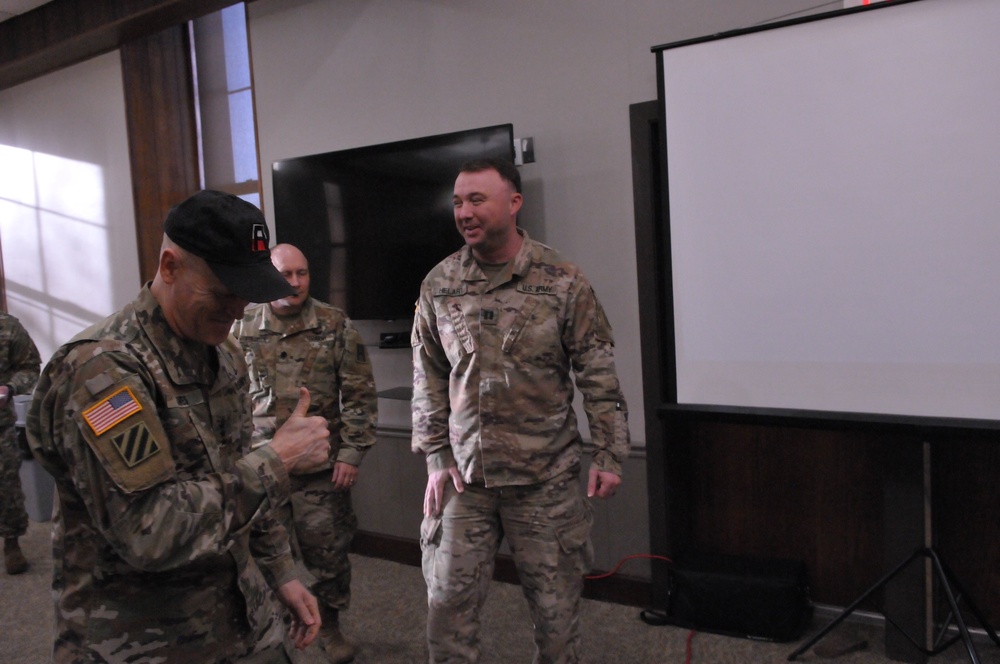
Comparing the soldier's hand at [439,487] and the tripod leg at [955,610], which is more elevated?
the soldier's hand at [439,487]

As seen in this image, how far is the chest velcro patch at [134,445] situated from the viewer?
1012 mm

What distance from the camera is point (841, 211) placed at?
219 centimetres

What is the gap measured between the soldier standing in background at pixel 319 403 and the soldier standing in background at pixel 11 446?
177cm

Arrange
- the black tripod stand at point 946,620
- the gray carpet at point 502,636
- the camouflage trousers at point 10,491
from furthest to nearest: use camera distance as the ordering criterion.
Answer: the camouflage trousers at point 10,491 < the gray carpet at point 502,636 < the black tripod stand at point 946,620

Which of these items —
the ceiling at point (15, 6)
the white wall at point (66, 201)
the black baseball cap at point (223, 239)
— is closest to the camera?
the black baseball cap at point (223, 239)

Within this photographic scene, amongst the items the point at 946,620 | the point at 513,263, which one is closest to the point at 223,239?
the point at 513,263

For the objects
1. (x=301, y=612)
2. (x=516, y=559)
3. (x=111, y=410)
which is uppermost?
(x=111, y=410)

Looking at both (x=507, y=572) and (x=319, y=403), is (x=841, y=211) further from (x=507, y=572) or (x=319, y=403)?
(x=507, y=572)

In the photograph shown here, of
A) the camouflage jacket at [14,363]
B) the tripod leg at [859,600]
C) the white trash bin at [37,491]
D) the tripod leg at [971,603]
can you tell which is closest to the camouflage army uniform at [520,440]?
the tripod leg at [859,600]

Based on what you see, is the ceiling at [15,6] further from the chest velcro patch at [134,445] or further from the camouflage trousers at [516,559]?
the chest velcro patch at [134,445]

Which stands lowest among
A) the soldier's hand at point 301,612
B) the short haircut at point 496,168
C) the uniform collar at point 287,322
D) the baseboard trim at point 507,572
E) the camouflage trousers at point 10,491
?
the baseboard trim at point 507,572

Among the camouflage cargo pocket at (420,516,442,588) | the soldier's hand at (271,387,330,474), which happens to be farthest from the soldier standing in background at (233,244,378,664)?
the soldier's hand at (271,387,330,474)

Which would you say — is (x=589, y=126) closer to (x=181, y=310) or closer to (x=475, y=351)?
(x=475, y=351)

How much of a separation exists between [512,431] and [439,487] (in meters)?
0.26
